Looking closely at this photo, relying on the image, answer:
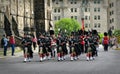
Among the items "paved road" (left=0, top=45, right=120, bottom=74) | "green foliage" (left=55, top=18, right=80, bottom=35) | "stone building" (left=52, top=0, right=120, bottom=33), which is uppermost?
"stone building" (left=52, top=0, right=120, bottom=33)

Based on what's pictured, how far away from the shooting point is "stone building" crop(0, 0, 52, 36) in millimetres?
57500

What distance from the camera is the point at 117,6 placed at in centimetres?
14138

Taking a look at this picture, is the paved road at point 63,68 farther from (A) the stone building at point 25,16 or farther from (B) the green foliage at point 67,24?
(B) the green foliage at point 67,24

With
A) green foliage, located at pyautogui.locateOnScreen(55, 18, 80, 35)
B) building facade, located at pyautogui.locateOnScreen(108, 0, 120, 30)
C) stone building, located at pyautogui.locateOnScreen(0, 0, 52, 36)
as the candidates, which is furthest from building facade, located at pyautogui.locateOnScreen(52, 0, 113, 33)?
stone building, located at pyautogui.locateOnScreen(0, 0, 52, 36)

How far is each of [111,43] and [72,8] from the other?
3483 inches

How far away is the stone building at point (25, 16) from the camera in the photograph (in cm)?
5750

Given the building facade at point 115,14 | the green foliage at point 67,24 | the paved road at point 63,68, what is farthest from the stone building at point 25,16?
the building facade at point 115,14

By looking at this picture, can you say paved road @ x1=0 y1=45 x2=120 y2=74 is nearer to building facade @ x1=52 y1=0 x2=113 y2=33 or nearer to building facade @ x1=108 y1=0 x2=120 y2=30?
building facade @ x1=108 y1=0 x2=120 y2=30

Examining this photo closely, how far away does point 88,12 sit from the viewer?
145875 millimetres

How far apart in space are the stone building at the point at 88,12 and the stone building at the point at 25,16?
6698 cm

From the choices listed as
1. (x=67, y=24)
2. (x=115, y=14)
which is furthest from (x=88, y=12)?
(x=67, y=24)

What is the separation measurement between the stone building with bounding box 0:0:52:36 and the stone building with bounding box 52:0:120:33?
67.0 m

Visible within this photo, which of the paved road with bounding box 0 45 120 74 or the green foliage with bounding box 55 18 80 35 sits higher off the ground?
the green foliage with bounding box 55 18 80 35

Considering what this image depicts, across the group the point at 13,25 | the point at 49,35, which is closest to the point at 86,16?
the point at 13,25
